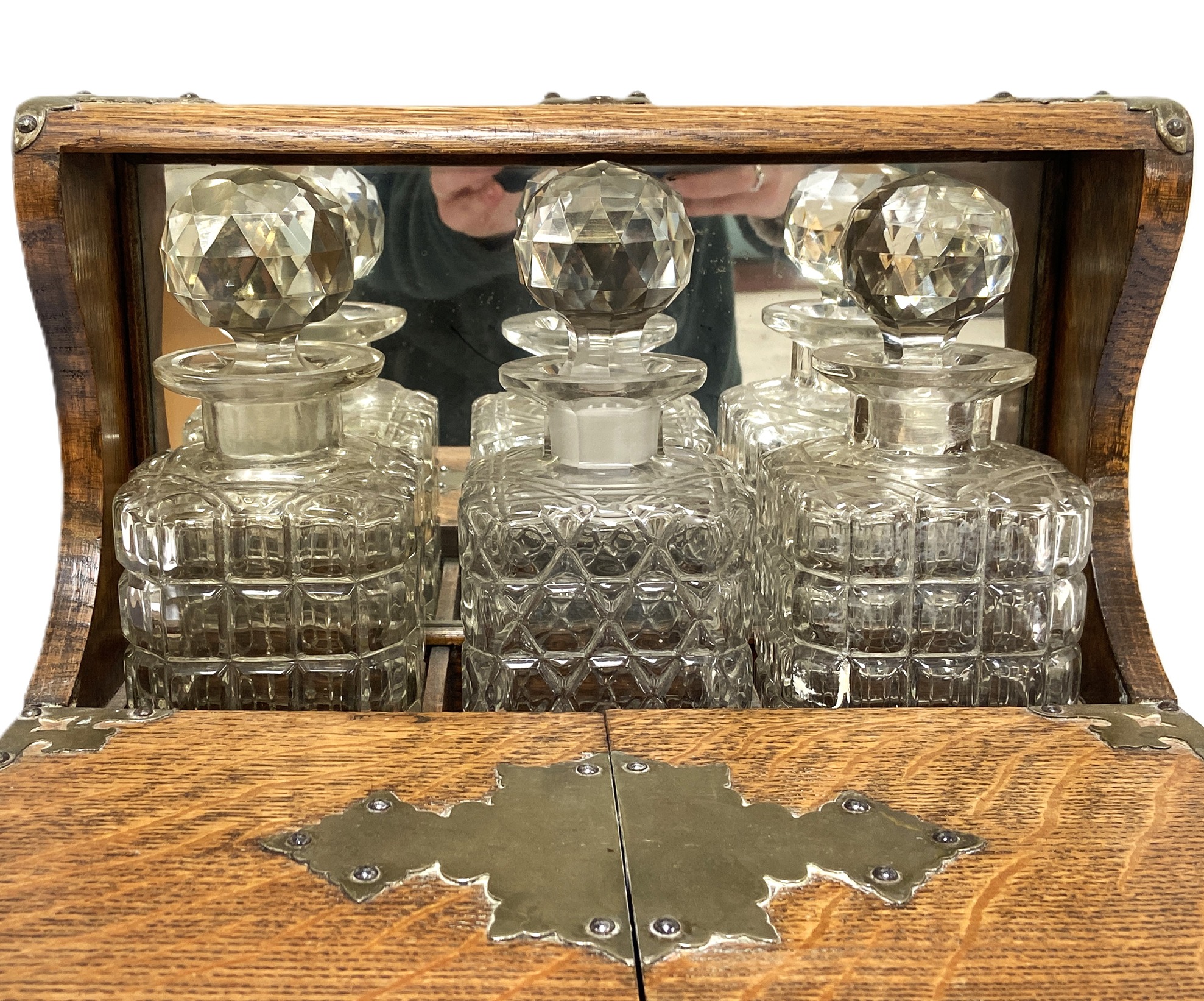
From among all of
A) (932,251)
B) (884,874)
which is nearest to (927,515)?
(932,251)

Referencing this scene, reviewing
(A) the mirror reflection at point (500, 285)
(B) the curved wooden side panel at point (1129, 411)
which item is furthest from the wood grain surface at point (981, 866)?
(A) the mirror reflection at point (500, 285)

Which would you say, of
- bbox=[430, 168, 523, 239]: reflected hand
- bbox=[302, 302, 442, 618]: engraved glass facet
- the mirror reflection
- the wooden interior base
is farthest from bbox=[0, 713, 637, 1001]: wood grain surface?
bbox=[430, 168, 523, 239]: reflected hand

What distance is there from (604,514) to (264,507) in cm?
26

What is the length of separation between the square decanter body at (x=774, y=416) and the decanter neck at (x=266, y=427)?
0.45 m

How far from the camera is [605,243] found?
0.99 meters

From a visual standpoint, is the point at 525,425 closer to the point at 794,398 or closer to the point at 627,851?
the point at 794,398

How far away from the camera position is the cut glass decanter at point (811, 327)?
4.33 feet

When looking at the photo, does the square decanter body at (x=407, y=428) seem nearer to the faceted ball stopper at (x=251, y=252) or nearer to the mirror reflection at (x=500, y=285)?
the mirror reflection at (x=500, y=285)

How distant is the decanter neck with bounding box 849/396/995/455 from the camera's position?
1.06 m

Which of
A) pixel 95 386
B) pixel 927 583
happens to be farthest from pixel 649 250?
pixel 95 386

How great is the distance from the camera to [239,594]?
1.05 metres

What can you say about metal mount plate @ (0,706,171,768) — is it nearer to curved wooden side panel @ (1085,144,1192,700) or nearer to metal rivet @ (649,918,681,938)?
metal rivet @ (649,918,681,938)

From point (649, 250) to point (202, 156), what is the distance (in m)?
0.54

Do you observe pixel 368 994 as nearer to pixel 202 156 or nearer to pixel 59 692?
pixel 59 692
